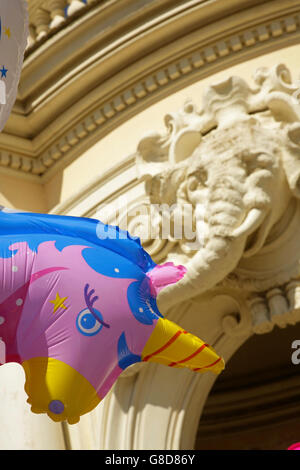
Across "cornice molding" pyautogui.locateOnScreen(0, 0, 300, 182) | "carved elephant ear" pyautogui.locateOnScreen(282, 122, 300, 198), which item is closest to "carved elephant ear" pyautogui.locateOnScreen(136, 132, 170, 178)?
"cornice molding" pyautogui.locateOnScreen(0, 0, 300, 182)

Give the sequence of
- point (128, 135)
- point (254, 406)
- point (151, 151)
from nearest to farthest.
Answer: point (151, 151)
point (128, 135)
point (254, 406)

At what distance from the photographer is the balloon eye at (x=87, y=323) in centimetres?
332

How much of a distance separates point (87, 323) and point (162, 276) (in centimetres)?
44

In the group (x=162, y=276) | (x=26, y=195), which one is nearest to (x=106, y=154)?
(x=26, y=195)

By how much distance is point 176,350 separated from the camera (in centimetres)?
350

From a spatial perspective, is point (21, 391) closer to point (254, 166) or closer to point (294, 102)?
point (254, 166)

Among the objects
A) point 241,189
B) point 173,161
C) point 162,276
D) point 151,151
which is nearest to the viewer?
point 162,276

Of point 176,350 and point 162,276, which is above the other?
point 162,276

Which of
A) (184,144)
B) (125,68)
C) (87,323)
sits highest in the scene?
(125,68)

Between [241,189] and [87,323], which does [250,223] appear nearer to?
[241,189]

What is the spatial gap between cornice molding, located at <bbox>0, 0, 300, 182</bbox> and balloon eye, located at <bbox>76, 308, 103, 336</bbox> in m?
3.03

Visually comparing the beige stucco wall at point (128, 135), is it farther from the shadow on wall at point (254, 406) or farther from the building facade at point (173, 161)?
the shadow on wall at point (254, 406)

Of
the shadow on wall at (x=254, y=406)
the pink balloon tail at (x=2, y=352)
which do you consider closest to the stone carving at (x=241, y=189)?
the pink balloon tail at (x=2, y=352)
